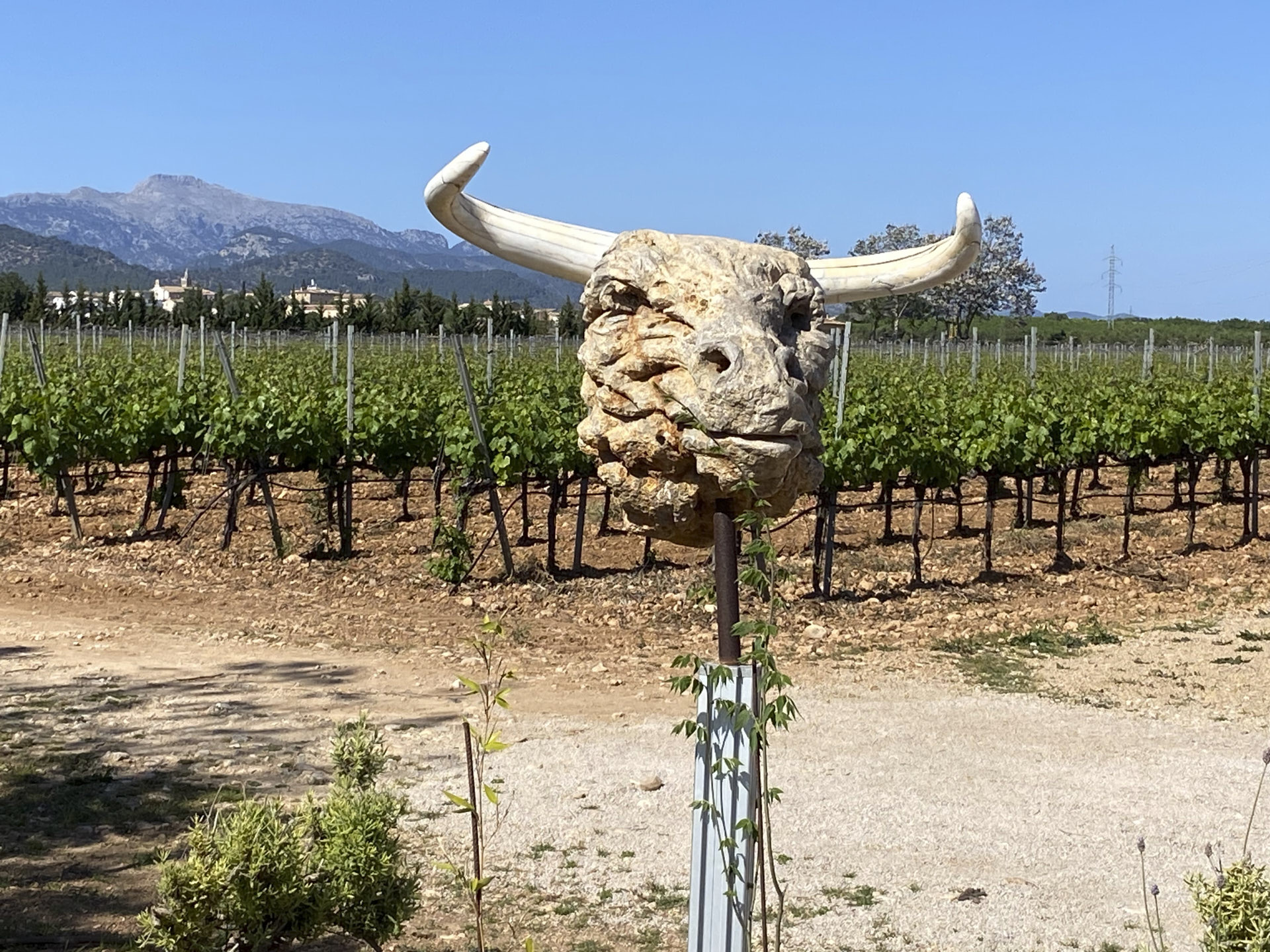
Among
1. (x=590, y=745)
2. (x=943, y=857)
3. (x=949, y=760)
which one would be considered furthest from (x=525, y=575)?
(x=943, y=857)

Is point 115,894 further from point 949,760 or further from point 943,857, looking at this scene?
point 949,760

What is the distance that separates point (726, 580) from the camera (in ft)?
9.84

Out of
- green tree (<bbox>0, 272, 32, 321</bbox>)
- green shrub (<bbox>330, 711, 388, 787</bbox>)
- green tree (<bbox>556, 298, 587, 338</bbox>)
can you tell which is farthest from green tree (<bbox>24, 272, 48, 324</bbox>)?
green shrub (<bbox>330, 711, 388, 787</bbox>)

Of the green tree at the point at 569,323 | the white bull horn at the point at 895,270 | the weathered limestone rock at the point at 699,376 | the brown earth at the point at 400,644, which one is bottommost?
the brown earth at the point at 400,644

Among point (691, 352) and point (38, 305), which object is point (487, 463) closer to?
point (691, 352)

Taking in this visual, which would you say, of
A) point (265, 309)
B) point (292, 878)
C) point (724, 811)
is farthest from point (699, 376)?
point (265, 309)

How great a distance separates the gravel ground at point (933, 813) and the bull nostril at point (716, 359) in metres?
2.77

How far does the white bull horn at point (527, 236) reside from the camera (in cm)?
328

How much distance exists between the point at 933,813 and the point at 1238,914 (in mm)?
3030

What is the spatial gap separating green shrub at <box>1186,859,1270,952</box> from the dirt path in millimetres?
1538

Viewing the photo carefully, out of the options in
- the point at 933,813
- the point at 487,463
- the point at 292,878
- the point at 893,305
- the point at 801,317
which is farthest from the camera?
the point at 893,305

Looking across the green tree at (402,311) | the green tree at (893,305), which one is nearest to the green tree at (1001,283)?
the green tree at (893,305)

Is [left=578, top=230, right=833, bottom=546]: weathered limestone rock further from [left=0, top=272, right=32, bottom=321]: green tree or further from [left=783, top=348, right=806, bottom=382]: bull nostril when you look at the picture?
[left=0, top=272, right=32, bottom=321]: green tree

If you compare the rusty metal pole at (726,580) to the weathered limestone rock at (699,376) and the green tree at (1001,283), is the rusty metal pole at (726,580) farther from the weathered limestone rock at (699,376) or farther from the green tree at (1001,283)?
the green tree at (1001,283)
